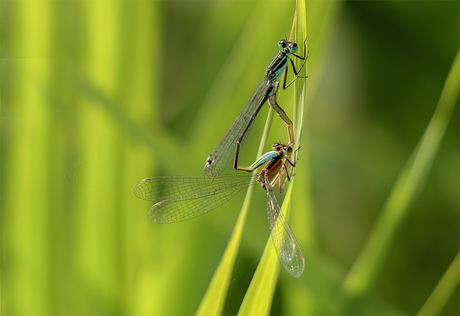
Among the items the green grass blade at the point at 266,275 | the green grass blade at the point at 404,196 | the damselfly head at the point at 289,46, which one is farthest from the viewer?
the green grass blade at the point at 404,196

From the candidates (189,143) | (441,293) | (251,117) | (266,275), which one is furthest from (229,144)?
(441,293)

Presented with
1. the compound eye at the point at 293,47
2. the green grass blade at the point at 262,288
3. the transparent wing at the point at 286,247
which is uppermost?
the compound eye at the point at 293,47

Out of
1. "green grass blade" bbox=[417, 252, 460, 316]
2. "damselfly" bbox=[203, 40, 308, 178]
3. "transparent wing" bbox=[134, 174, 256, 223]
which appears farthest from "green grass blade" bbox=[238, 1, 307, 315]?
"green grass blade" bbox=[417, 252, 460, 316]

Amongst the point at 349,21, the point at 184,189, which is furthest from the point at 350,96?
the point at 184,189

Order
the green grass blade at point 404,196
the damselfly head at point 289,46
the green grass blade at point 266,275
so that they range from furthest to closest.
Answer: the green grass blade at point 404,196 → the damselfly head at point 289,46 → the green grass blade at point 266,275

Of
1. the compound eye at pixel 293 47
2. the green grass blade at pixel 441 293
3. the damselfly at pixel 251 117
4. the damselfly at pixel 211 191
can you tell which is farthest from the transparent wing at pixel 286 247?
the green grass blade at pixel 441 293

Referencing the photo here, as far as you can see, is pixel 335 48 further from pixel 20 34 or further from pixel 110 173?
pixel 20 34

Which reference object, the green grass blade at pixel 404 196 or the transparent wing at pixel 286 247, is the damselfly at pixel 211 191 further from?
the green grass blade at pixel 404 196
